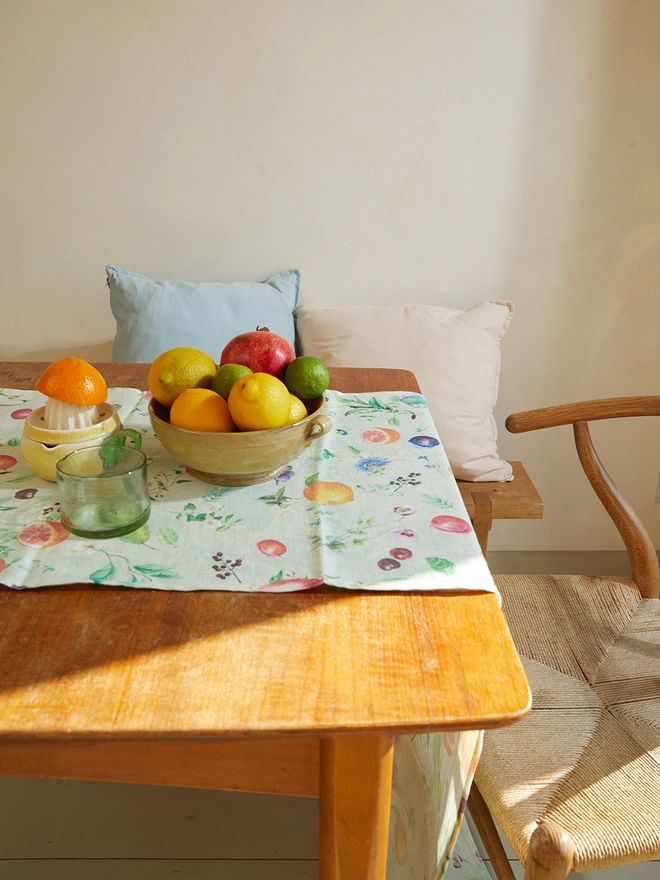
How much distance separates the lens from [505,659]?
2.27 ft

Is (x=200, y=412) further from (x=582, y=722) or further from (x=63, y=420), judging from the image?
(x=582, y=722)

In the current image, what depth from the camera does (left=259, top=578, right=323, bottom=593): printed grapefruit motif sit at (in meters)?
0.77

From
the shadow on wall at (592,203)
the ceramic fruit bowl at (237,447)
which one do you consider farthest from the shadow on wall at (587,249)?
the ceramic fruit bowl at (237,447)

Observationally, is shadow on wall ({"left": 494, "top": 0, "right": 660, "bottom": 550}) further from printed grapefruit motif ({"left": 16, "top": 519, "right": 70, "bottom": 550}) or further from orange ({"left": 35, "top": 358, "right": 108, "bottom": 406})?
printed grapefruit motif ({"left": 16, "top": 519, "right": 70, "bottom": 550})

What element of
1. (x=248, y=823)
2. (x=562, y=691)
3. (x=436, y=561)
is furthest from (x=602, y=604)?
(x=248, y=823)

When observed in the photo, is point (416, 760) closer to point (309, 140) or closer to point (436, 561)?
point (436, 561)

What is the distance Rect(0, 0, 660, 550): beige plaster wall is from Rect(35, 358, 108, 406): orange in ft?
3.68

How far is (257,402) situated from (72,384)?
0.26 meters

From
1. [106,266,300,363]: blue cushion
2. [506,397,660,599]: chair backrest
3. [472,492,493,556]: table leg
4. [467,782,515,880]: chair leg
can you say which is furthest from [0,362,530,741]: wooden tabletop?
[106,266,300,363]: blue cushion

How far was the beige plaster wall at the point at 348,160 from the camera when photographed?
1.82 m

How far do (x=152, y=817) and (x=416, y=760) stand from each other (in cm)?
72

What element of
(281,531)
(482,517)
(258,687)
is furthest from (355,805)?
(482,517)

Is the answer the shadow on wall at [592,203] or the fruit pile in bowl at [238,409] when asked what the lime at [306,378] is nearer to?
the fruit pile in bowl at [238,409]

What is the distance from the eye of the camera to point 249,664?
672 millimetres
